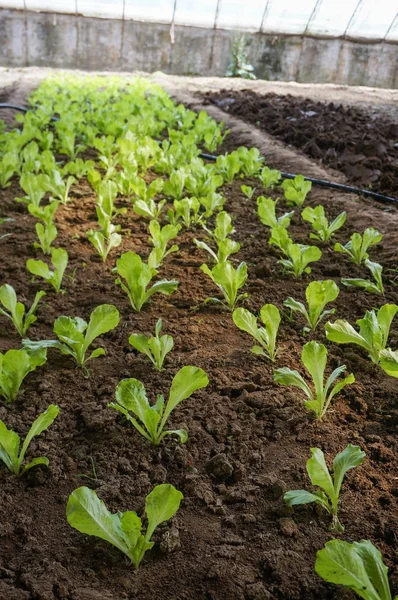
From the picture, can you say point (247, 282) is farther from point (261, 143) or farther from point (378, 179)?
point (261, 143)

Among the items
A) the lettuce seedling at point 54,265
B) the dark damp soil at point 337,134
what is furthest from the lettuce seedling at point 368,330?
the dark damp soil at point 337,134

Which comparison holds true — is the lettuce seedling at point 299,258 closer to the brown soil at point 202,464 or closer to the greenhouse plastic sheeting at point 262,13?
the brown soil at point 202,464

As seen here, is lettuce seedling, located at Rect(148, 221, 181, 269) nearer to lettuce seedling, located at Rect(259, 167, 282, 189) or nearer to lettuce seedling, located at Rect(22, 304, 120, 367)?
lettuce seedling, located at Rect(22, 304, 120, 367)

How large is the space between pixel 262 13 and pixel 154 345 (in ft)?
72.0

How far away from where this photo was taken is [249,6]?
2052 cm

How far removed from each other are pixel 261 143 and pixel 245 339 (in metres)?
4.85

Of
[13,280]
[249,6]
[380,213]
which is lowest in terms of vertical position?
[13,280]

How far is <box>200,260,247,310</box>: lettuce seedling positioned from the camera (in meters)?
2.48

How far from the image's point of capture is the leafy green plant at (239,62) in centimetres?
2062

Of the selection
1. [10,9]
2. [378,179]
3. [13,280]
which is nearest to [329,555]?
[13,280]

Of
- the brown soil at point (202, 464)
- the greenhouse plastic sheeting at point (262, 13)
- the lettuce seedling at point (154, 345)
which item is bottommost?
the brown soil at point (202, 464)

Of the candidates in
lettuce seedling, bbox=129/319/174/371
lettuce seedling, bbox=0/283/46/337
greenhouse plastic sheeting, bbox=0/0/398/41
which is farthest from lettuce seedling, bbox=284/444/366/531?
greenhouse plastic sheeting, bbox=0/0/398/41

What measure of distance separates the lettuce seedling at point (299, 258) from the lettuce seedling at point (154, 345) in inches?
40.1

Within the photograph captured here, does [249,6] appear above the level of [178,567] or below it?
above
